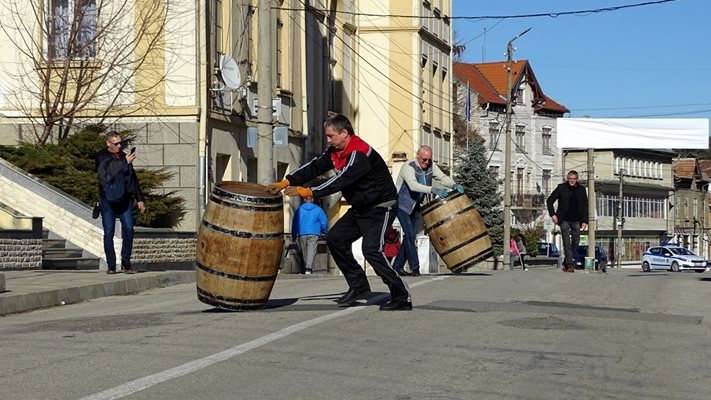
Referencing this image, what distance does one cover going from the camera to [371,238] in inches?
462

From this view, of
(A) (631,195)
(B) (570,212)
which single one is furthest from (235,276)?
(A) (631,195)

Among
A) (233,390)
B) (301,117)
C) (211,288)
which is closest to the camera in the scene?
(233,390)

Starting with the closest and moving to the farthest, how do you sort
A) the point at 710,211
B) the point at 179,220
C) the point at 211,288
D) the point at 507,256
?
the point at 211,288 < the point at 179,220 < the point at 507,256 < the point at 710,211

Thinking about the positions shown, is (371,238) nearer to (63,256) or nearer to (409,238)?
(409,238)

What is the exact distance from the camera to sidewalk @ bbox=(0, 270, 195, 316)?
563 inches

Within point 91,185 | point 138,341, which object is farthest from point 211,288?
point 91,185

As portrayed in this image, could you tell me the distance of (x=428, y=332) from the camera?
34.0 feet

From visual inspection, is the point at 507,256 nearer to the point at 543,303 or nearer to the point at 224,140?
the point at 224,140

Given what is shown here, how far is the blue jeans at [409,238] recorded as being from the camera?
1830cm

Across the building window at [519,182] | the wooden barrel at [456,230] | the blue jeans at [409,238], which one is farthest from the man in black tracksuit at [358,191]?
the building window at [519,182]

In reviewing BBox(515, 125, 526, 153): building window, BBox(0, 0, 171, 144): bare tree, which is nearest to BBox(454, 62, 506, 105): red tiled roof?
BBox(515, 125, 526, 153): building window

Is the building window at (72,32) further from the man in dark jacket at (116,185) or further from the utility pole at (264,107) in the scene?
the man in dark jacket at (116,185)

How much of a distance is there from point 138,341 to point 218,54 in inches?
743

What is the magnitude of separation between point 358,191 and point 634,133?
37098mm
